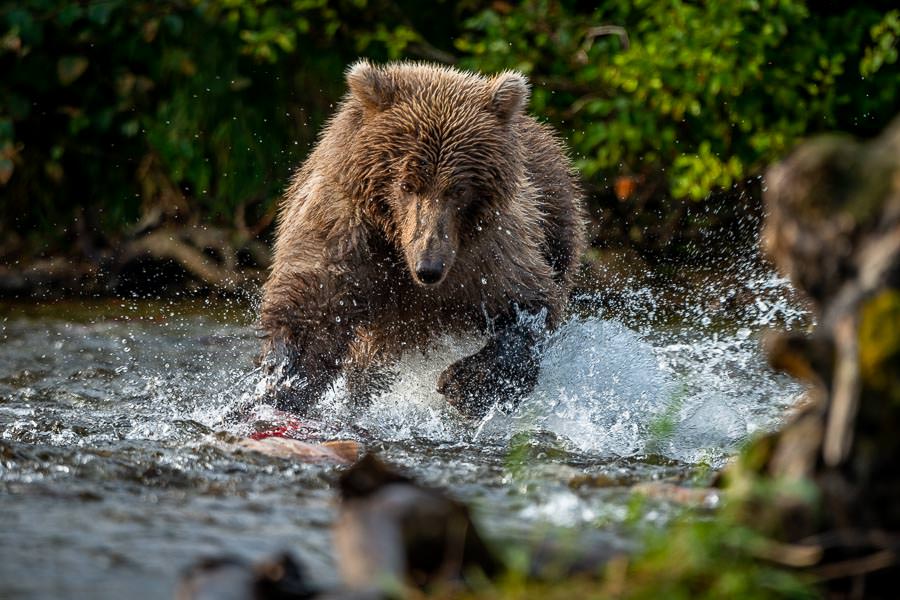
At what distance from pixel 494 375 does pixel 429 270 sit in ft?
2.79

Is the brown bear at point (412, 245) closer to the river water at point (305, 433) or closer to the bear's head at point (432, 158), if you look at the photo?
the bear's head at point (432, 158)

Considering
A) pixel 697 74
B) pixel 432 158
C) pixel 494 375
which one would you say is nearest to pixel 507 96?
pixel 432 158

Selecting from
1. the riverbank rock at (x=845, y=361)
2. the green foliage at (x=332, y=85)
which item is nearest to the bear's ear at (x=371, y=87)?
the riverbank rock at (x=845, y=361)

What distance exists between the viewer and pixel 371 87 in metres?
5.14

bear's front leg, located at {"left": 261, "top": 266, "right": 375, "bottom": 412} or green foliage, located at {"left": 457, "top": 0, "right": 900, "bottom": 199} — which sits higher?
green foliage, located at {"left": 457, "top": 0, "right": 900, "bottom": 199}

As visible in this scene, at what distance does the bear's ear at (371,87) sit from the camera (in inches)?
203

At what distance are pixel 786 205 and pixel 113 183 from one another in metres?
8.03

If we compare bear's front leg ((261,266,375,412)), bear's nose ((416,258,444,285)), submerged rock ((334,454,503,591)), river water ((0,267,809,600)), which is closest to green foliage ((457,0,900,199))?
river water ((0,267,809,600))

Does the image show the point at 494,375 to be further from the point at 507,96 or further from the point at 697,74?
the point at 697,74

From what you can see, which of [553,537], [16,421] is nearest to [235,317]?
[16,421]

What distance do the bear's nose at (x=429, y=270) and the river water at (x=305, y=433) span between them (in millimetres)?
576

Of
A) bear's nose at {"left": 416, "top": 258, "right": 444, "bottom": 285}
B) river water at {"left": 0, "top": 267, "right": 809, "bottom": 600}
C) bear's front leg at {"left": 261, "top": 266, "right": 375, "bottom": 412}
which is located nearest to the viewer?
river water at {"left": 0, "top": 267, "right": 809, "bottom": 600}

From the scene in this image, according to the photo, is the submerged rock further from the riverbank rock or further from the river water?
the riverbank rock

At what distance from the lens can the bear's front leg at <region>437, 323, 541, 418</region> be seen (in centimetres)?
533
